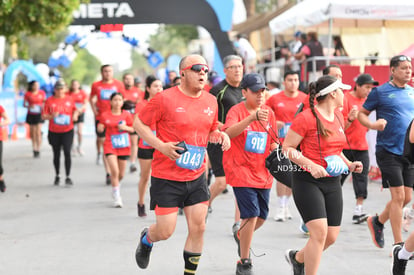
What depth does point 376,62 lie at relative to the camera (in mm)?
17500

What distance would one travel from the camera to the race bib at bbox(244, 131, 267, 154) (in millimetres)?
6578

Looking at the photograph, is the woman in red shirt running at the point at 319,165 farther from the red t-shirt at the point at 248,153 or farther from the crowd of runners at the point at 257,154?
the red t-shirt at the point at 248,153

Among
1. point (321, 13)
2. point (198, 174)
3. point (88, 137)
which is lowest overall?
point (88, 137)

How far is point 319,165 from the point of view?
5.35m

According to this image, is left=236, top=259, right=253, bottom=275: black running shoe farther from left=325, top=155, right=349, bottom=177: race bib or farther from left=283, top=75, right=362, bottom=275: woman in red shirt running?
left=325, top=155, right=349, bottom=177: race bib

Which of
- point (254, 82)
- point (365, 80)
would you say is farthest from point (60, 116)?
point (254, 82)

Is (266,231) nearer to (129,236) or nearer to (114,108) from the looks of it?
(129,236)

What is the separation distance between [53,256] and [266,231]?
2586mm

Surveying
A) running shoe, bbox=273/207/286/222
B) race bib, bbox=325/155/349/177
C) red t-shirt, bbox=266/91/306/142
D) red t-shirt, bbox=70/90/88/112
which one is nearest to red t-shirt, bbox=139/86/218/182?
race bib, bbox=325/155/349/177

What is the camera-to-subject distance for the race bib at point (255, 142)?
6.58 metres

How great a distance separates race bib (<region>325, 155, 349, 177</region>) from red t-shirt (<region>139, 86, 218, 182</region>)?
102cm

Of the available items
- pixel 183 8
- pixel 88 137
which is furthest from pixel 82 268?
pixel 88 137

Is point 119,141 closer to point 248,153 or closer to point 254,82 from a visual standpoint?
point 248,153

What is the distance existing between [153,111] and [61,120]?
279 inches
